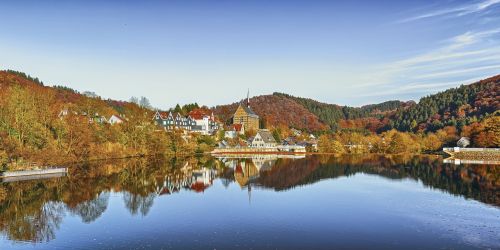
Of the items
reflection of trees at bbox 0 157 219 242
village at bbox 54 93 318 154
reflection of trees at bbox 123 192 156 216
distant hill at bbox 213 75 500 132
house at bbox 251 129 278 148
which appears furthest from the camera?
distant hill at bbox 213 75 500 132

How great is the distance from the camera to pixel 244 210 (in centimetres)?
2411

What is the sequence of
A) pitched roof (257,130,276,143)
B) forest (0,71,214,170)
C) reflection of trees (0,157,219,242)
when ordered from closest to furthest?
1. reflection of trees (0,157,219,242)
2. forest (0,71,214,170)
3. pitched roof (257,130,276,143)

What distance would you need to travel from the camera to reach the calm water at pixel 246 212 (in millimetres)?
17266

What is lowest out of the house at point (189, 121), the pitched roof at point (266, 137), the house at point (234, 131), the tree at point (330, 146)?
the tree at point (330, 146)

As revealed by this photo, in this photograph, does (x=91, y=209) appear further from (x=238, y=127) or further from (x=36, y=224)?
(x=238, y=127)

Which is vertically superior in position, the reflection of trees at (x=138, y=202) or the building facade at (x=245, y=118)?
the building facade at (x=245, y=118)

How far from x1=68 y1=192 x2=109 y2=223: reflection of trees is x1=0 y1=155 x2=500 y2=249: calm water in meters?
0.06

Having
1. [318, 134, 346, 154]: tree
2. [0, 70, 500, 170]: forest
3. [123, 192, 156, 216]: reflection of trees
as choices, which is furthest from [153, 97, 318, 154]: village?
[123, 192, 156, 216]: reflection of trees

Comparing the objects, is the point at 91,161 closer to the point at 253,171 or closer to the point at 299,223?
the point at 253,171

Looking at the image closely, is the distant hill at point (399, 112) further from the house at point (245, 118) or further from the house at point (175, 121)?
the house at point (175, 121)

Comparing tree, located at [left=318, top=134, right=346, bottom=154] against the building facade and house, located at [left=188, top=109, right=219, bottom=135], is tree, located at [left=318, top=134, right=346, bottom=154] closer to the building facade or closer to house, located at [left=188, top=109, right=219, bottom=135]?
house, located at [left=188, top=109, right=219, bottom=135]

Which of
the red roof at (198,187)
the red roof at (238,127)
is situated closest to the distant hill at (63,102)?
the red roof at (198,187)

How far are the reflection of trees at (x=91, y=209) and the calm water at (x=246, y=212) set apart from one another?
0.06 m

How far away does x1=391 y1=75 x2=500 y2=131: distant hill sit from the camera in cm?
12600
